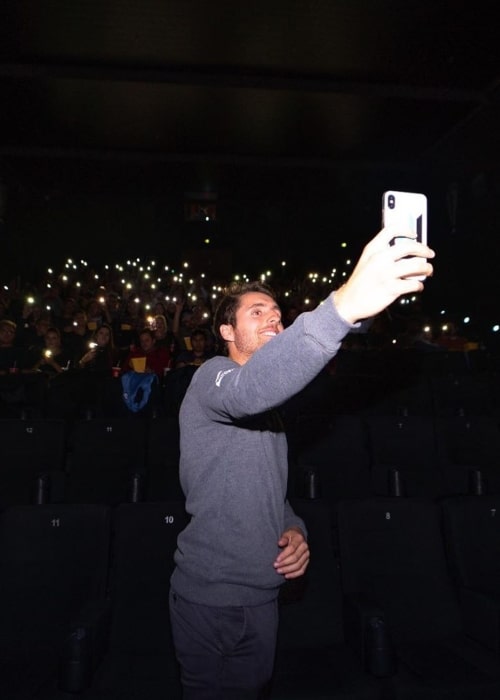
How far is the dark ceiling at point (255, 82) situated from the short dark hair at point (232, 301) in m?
4.17

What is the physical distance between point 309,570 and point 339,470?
1574 mm

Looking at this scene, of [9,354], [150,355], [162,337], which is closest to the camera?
[9,354]

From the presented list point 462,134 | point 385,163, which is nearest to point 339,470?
point 462,134

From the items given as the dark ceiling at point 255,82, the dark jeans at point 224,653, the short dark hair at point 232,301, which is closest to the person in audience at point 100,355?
the dark ceiling at point 255,82

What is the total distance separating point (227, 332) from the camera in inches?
64.9

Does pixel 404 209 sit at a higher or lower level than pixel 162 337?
lower

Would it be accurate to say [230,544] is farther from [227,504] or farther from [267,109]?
[267,109]

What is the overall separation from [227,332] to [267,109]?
19.4 ft

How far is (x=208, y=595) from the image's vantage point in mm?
1436

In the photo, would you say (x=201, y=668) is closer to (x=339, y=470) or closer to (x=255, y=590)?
(x=255, y=590)

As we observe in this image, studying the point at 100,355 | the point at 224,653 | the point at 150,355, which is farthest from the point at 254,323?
the point at 100,355

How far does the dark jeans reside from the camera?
1.42m

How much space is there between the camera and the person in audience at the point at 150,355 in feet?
19.4

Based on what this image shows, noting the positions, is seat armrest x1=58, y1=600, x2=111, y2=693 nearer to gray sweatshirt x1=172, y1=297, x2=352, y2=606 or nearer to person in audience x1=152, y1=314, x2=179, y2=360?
gray sweatshirt x1=172, y1=297, x2=352, y2=606
